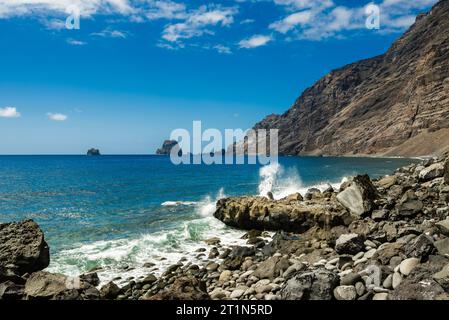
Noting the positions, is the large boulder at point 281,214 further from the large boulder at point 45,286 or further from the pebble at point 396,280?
the large boulder at point 45,286

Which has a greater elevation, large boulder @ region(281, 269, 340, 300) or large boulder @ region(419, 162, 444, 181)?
large boulder @ region(419, 162, 444, 181)

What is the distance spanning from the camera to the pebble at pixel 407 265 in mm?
10560

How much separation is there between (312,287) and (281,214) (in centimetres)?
1348

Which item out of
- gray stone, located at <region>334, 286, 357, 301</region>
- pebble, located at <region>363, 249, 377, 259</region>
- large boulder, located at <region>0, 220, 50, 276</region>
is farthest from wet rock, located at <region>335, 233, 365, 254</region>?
large boulder, located at <region>0, 220, 50, 276</region>

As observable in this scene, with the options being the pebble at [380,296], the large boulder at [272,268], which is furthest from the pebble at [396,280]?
the large boulder at [272,268]

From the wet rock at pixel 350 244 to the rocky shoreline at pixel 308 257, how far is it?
0.13 feet

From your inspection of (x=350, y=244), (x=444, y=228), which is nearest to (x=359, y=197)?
(x=350, y=244)

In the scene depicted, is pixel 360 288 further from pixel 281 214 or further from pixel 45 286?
pixel 281 214

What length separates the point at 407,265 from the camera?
35.4 feet

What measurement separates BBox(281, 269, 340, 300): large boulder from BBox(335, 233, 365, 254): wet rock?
12.9 ft

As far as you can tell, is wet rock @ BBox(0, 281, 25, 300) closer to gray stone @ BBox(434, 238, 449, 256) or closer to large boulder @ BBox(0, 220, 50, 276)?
large boulder @ BBox(0, 220, 50, 276)

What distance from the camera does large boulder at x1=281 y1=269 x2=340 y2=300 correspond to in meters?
10.3
